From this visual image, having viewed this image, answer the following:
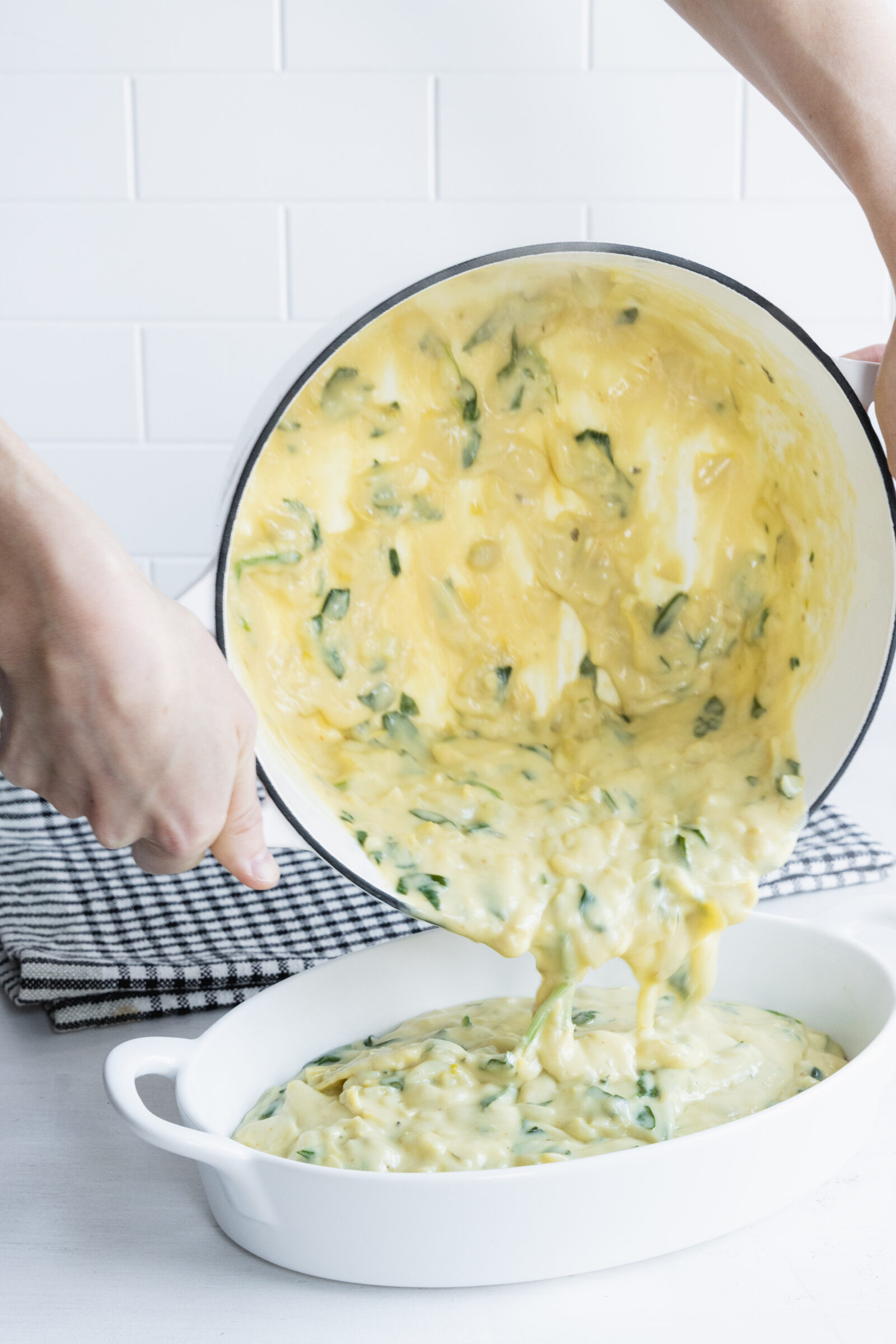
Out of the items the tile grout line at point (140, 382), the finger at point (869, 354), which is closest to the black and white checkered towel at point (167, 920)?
the finger at point (869, 354)

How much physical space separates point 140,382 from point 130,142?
0.29 meters

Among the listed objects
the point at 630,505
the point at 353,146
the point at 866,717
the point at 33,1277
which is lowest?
the point at 33,1277

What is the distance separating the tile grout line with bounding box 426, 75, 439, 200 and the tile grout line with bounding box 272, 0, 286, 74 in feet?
0.57

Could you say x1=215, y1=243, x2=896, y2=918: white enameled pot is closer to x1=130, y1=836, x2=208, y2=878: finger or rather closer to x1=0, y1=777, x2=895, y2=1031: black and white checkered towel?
x1=130, y1=836, x2=208, y2=878: finger

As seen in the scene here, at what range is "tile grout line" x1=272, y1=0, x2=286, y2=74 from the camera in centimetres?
160

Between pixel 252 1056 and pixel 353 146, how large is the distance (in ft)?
3.84

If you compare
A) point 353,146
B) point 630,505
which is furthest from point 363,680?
point 353,146

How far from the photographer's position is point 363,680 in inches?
35.6

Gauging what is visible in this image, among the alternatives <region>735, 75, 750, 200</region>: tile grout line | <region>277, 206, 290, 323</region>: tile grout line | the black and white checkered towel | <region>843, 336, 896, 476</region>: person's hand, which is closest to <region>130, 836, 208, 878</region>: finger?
the black and white checkered towel

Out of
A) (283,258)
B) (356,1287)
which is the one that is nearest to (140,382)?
(283,258)

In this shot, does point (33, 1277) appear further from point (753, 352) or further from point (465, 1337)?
point (753, 352)

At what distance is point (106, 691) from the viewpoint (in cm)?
60

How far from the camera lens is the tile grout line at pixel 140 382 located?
5.66 ft

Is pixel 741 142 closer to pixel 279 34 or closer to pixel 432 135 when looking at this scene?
pixel 432 135
